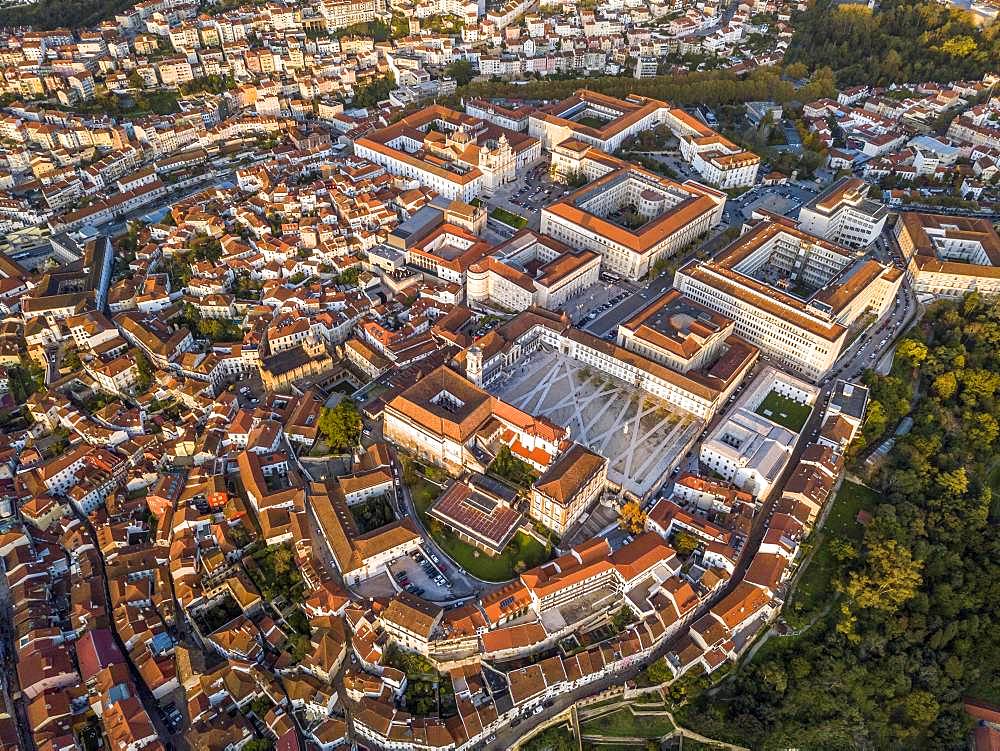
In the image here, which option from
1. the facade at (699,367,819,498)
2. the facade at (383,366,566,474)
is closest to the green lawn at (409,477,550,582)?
the facade at (383,366,566,474)

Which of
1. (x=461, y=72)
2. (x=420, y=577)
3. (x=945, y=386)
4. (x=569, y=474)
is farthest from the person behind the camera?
(x=461, y=72)

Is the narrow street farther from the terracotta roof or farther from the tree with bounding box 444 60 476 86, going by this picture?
the tree with bounding box 444 60 476 86

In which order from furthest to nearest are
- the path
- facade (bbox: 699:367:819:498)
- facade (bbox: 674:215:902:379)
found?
facade (bbox: 674:215:902:379), facade (bbox: 699:367:819:498), the path

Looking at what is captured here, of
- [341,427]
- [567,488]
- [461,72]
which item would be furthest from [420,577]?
[461,72]

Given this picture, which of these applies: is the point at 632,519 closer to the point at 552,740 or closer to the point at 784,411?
the point at 552,740

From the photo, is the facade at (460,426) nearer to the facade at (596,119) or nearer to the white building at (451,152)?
the white building at (451,152)
